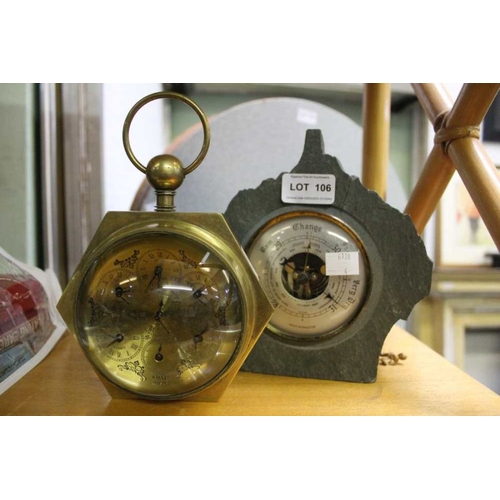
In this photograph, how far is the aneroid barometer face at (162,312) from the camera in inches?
27.3

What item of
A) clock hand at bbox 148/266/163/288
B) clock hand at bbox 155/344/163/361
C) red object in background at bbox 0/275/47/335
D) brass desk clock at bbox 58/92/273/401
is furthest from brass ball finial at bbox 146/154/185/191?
red object in background at bbox 0/275/47/335

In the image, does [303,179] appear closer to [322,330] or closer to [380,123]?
[322,330]

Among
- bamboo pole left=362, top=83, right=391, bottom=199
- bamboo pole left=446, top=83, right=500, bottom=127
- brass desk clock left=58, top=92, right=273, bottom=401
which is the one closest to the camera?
brass desk clock left=58, top=92, right=273, bottom=401

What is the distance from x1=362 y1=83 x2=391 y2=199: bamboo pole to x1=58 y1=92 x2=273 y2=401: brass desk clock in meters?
0.49

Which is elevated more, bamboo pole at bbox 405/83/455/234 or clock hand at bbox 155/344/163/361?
bamboo pole at bbox 405/83/455/234

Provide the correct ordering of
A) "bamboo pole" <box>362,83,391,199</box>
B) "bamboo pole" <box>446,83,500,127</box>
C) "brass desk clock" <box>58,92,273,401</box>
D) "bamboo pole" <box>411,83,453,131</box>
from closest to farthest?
"brass desk clock" <box>58,92,273,401</box> → "bamboo pole" <box>446,83,500,127</box> → "bamboo pole" <box>411,83,453,131</box> → "bamboo pole" <box>362,83,391,199</box>

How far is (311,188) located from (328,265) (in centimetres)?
13

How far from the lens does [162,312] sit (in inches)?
27.3

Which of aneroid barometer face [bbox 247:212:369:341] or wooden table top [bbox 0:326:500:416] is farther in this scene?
aneroid barometer face [bbox 247:212:369:341]

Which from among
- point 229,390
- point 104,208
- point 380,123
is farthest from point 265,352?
point 104,208

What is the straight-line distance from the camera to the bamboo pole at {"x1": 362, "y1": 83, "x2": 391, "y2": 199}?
1078 mm

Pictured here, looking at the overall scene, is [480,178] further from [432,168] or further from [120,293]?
[120,293]

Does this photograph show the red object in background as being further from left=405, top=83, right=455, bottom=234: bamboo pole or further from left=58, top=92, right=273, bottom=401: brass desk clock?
left=405, top=83, right=455, bottom=234: bamboo pole

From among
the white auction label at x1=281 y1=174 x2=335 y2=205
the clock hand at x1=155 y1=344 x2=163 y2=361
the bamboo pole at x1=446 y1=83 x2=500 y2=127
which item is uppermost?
the bamboo pole at x1=446 y1=83 x2=500 y2=127
